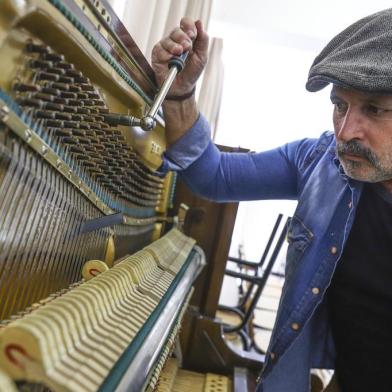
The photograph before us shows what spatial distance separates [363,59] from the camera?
47.5 inches

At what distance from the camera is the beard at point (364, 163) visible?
1.28 meters

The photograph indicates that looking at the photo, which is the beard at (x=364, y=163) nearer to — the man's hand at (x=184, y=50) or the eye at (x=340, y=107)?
the eye at (x=340, y=107)

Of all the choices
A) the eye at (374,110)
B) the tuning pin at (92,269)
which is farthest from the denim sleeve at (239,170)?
the tuning pin at (92,269)

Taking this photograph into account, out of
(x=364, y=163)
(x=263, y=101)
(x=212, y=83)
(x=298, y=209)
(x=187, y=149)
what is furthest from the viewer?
(x=263, y=101)

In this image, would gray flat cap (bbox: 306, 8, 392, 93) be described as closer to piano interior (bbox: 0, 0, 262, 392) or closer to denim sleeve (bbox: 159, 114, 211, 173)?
denim sleeve (bbox: 159, 114, 211, 173)

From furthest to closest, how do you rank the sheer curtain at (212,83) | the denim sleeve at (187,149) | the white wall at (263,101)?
the white wall at (263,101), the sheer curtain at (212,83), the denim sleeve at (187,149)

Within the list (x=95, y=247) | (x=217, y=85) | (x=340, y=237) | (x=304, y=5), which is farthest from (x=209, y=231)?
(x=304, y=5)

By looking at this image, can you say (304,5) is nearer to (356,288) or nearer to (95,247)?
(356,288)

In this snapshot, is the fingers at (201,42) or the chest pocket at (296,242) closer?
the fingers at (201,42)

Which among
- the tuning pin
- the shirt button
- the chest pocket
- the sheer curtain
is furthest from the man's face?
the sheer curtain

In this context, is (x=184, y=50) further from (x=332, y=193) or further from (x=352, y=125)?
(x=332, y=193)

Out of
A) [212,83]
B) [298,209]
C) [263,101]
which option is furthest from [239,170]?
[263,101]

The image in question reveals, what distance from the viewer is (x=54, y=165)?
30.3 inches

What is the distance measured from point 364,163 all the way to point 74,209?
0.91 meters
